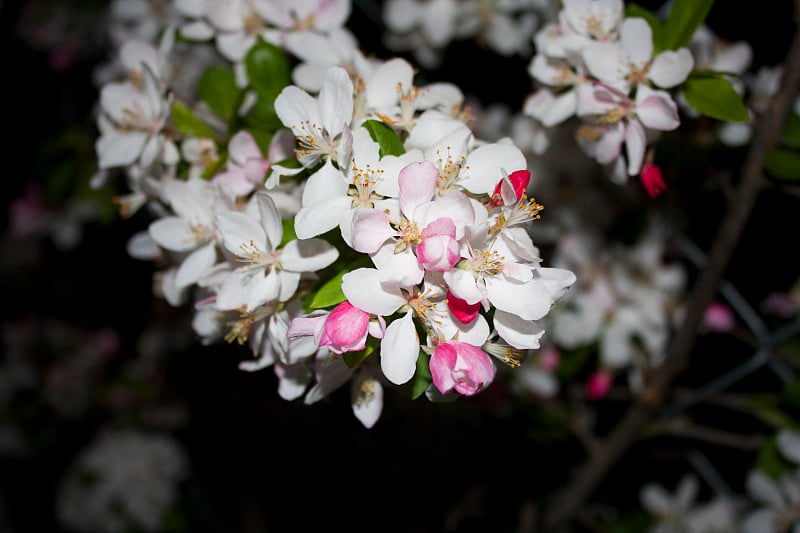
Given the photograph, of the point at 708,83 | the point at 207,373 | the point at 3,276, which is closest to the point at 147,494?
the point at 207,373

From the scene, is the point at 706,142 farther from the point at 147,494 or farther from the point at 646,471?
the point at 147,494

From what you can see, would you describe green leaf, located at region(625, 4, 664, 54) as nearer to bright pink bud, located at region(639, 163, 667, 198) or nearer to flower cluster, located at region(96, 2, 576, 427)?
bright pink bud, located at region(639, 163, 667, 198)

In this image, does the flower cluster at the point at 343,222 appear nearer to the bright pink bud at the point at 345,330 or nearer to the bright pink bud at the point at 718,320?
the bright pink bud at the point at 345,330

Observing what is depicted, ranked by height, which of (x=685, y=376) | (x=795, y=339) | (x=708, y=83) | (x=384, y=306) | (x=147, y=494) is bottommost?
(x=147, y=494)

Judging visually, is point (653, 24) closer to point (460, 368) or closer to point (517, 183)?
point (517, 183)

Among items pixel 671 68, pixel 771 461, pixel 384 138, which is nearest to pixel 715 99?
pixel 671 68

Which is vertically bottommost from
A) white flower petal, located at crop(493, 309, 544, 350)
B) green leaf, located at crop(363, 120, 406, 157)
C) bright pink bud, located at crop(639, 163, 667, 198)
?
white flower petal, located at crop(493, 309, 544, 350)

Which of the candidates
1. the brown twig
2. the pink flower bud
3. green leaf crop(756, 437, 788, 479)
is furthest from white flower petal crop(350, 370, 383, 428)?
green leaf crop(756, 437, 788, 479)
